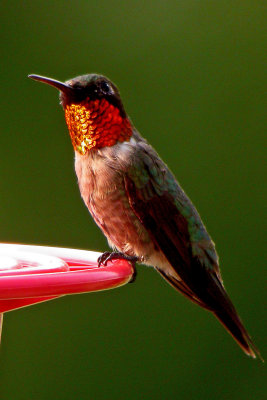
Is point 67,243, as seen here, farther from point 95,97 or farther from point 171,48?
point 95,97

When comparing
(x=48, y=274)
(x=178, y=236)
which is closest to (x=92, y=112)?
(x=178, y=236)

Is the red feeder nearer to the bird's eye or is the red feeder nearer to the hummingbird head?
the hummingbird head

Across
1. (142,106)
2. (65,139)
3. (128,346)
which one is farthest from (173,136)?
(128,346)

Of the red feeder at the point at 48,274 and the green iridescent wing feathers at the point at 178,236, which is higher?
the green iridescent wing feathers at the point at 178,236

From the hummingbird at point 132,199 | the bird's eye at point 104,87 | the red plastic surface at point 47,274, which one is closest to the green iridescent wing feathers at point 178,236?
the hummingbird at point 132,199

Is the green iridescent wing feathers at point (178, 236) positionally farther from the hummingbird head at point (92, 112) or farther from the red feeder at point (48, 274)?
the red feeder at point (48, 274)

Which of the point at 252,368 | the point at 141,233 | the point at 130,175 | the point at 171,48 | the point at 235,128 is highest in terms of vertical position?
the point at 171,48

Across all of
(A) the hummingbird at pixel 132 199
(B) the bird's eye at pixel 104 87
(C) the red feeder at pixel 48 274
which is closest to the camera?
(C) the red feeder at pixel 48 274

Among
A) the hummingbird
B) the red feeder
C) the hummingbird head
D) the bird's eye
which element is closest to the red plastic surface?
the red feeder
